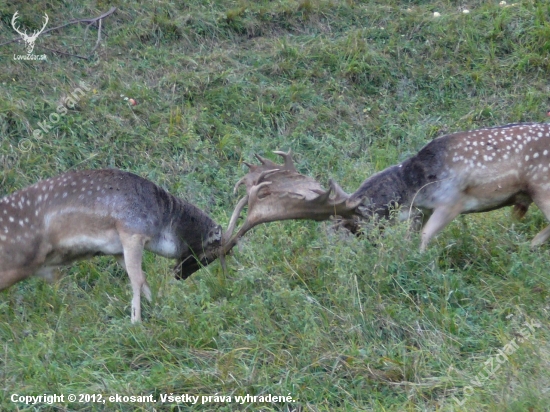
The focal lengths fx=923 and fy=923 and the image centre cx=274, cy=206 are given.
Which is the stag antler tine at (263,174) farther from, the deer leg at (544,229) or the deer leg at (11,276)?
the deer leg at (544,229)

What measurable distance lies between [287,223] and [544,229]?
240 cm

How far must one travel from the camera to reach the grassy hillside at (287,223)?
20.7 feet

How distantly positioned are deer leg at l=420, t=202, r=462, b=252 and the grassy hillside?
0.64 feet

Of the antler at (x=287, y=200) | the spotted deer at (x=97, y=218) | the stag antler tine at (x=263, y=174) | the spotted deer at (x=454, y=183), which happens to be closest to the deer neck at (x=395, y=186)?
the spotted deer at (x=454, y=183)

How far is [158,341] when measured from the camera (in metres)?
6.84

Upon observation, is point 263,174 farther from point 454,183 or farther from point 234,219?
point 454,183

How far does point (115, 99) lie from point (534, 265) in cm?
603

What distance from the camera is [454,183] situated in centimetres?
819

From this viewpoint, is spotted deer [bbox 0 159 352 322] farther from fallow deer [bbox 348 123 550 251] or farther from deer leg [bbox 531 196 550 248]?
deer leg [bbox 531 196 550 248]

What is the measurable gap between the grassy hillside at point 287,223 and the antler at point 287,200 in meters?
0.32

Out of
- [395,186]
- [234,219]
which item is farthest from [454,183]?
[234,219]

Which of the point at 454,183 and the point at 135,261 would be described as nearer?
the point at 135,261

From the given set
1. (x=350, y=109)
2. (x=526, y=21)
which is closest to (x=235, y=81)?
(x=350, y=109)

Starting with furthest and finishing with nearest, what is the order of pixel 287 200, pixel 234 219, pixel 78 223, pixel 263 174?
1. pixel 234 219
2. pixel 263 174
3. pixel 287 200
4. pixel 78 223
